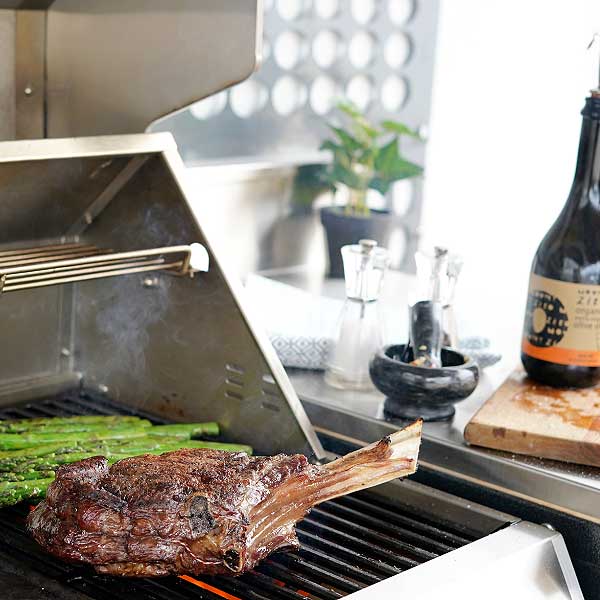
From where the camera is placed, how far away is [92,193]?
2023 millimetres

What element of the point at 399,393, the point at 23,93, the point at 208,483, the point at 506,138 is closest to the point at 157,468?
the point at 208,483

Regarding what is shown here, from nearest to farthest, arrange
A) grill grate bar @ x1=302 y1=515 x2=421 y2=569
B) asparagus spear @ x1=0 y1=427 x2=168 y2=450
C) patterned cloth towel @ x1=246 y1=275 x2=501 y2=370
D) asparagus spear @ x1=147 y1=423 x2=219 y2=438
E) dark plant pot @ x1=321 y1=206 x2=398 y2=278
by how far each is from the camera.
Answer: grill grate bar @ x1=302 y1=515 x2=421 y2=569, asparagus spear @ x1=0 y1=427 x2=168 y2=450, asparagus spear @ x1=147 y1=423 x2=219 y2=438, patterned cloth towel @ x1=246 y1=275 x2=501 y2=370, dark plant pot @ x1=321 y1=206 x2=398 y2=278

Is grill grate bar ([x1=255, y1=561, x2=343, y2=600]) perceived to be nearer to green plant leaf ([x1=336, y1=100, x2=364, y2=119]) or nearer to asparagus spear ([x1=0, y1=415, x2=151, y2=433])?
asparagus spear ([x1=0, y1=415, x2=151, y2=433])

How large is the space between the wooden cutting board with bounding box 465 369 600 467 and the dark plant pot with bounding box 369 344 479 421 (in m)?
0.07

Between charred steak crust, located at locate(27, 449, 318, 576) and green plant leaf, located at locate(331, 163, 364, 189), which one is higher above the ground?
green plant leaf, located at locate(331, 163, 364, 189)

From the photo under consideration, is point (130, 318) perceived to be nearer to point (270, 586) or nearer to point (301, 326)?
point (301, 326)

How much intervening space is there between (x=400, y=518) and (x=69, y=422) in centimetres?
66

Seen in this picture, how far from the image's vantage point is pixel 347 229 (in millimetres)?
2914

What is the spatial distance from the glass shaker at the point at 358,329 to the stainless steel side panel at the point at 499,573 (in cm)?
53

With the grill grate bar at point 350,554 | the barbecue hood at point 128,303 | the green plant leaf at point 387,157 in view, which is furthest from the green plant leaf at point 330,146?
the grill grate bar at point 350,554

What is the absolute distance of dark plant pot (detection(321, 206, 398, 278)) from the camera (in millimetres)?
2908

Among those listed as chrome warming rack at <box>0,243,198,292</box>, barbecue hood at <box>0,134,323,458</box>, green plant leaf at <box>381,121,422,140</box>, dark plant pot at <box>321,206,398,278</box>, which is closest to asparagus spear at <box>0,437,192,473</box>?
barbecue hood at <box>0,134,323,458</box>

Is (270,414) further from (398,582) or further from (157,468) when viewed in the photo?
(398,582)

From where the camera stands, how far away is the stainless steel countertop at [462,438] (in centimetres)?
172
